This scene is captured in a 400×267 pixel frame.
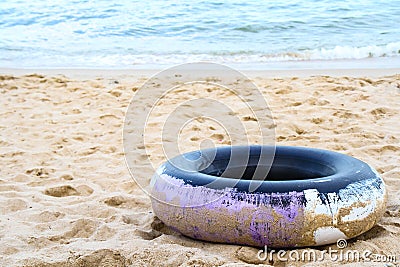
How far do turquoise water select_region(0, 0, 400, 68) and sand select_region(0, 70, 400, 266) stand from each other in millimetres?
1697

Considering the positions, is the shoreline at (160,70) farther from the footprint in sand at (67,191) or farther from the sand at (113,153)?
the footprint in sand at (67,191)

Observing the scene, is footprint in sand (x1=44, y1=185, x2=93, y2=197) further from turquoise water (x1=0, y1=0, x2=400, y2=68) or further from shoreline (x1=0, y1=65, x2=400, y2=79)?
turquoise water (x1=0, y1=0, x2=400, y2=68)

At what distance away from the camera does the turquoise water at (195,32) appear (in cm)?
883

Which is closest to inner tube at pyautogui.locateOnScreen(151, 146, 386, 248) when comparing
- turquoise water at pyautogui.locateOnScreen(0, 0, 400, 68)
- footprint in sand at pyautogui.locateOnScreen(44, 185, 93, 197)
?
footprint in sand at pyautogui.locateOnScreen(44, 185, 93, 197)

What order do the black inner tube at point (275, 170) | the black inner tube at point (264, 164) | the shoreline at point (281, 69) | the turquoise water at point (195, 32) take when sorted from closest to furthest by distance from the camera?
the black inner tube at point (264, 164) → the black inner tube at point (275, 170) → the shoreline at point (281, 69) → the turquoise water at point (195, 32)

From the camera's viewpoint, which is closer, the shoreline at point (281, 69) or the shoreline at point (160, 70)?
the shoreline at point (160, 70)

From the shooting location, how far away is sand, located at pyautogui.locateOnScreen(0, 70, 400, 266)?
2.32 m

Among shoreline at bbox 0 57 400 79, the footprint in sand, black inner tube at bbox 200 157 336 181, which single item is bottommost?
shoreline at bbox 0 57 400 79

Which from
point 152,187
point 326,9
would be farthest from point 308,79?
point 326,9

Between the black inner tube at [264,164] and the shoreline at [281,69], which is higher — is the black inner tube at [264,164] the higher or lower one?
the higher one

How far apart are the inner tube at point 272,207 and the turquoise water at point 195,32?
6077 millimetres

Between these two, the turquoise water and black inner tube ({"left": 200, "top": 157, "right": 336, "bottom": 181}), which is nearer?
black inner tube ({"left": 200, "top": 157, "right": 336, "bottom": 181})

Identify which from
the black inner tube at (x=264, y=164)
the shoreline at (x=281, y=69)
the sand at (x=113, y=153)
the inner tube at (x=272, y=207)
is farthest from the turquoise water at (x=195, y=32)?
the inner tube at (x=272, y=207)

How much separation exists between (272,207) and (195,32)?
9226 millimetres
